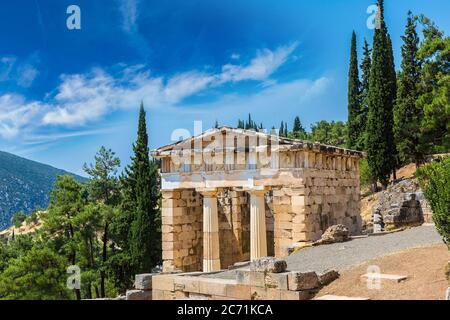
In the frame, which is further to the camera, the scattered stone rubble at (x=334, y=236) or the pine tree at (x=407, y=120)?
the pine tree at (x=407, y=120)

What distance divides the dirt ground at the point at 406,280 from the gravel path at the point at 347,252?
0.91m

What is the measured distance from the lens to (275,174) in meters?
20.4

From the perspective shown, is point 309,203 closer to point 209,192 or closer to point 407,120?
point 209,192

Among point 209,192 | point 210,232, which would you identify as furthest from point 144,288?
point 209,192

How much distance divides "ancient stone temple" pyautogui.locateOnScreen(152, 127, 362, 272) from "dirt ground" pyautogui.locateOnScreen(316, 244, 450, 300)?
7.24 meters

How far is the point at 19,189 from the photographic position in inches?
6747

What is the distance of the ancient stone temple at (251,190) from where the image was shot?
20062 millimetres

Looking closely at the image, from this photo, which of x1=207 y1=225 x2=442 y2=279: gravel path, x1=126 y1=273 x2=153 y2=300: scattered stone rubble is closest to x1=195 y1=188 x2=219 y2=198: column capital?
x1=207 y1=225 x2=442 y2=279: gravel path

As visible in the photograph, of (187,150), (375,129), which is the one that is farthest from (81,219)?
(375,129)

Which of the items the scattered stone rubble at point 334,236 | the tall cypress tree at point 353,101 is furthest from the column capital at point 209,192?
the tall cypress tree at point 353,101

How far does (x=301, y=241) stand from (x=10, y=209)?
16091 centimetres

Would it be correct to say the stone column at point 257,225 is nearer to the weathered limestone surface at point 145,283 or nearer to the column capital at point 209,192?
the column capital at point 209,192
